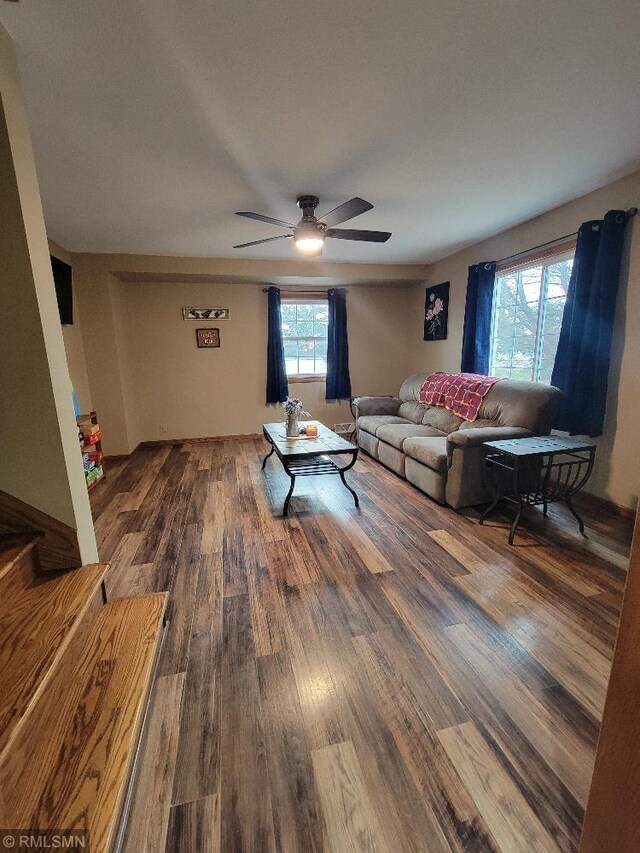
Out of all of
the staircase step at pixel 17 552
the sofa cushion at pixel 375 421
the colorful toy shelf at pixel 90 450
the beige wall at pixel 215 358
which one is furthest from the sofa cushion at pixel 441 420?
the colorful toy shelf at pixel 90 450

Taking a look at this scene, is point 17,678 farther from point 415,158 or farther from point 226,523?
point 415,158

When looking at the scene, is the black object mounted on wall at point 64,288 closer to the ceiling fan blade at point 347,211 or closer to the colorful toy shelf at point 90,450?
the colorful toy shelf at point 90,450

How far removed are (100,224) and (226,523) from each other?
9.46ft

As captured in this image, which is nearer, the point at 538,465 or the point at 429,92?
the point at 429,92

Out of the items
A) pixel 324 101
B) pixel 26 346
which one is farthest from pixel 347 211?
pixel 26 346

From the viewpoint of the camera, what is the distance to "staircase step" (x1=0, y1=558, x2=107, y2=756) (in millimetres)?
944

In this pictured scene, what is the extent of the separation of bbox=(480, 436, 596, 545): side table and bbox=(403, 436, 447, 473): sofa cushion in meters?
0.33

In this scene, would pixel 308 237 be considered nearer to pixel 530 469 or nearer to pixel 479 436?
pixel 479 436

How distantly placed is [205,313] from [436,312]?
315 cm

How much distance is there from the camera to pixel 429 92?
5.33 feet

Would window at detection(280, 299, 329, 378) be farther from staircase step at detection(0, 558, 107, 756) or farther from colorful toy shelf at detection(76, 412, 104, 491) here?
staircase step at detection(0, 558, 107, 756)

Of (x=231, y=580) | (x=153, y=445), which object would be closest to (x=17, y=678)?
(x=231, y=580)

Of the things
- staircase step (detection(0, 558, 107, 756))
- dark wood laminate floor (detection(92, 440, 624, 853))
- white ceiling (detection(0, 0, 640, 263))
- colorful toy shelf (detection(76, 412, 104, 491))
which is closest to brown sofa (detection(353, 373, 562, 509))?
dark wood laminate floor (detection(92, 440, 624, 853))

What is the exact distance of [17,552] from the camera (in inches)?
50.9
